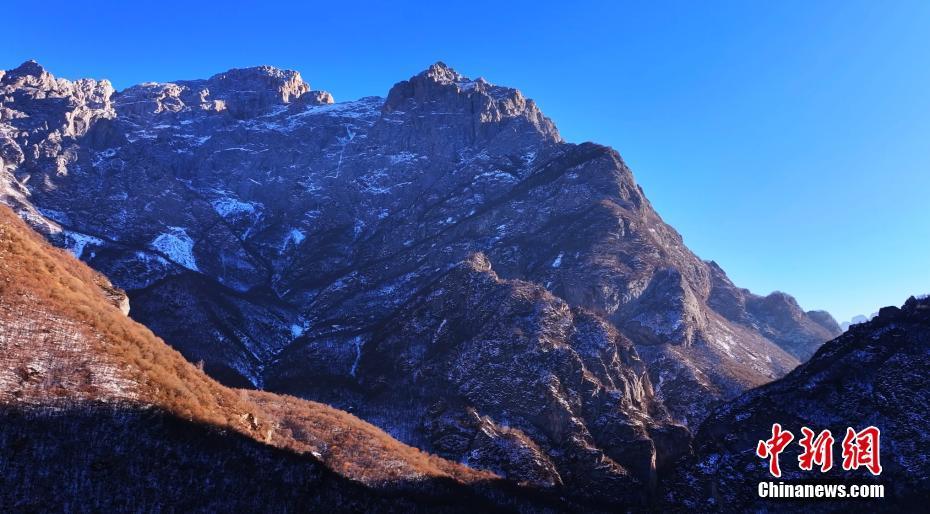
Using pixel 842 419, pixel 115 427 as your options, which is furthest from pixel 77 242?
pixel 842 419

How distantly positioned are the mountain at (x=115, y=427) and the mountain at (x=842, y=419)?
5243cm

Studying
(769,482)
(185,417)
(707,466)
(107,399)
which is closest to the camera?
(107,399)

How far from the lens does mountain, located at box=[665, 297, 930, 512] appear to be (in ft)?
284

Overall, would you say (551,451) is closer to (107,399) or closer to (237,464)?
(237,464)

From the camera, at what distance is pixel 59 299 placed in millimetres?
58781

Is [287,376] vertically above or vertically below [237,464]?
above

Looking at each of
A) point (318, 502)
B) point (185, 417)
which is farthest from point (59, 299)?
point (318, 502)

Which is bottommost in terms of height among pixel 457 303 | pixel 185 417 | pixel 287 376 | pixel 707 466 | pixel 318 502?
pixel 318 502

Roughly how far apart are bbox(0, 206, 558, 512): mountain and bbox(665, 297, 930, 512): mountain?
5243 cm

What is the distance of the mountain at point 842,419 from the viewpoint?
86500mm

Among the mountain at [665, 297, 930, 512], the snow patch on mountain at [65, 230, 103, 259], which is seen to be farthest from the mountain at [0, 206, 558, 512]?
the snow patch on mountain at [65, 230, 103, 259]

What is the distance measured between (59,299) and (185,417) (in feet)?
60.6

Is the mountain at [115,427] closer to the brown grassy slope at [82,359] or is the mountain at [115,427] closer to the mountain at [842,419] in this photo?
the brown grassy slope at [82,359]

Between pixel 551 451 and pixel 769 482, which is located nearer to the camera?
pixel 769 482
